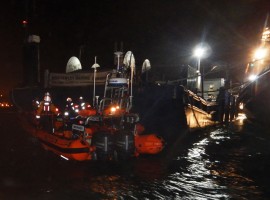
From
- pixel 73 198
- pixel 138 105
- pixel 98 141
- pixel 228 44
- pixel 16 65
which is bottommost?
pixel 73 198

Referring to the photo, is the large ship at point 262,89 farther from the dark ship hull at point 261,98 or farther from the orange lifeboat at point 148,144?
the orange lifeboat at point 148,144

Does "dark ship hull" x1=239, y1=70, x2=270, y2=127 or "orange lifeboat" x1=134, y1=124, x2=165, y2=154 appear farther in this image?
"dark ship hull" x1=239, y1=70, x2=270, y2=127

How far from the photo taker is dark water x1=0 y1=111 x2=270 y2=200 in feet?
19.0

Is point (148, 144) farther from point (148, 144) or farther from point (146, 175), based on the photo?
point (146, 175)

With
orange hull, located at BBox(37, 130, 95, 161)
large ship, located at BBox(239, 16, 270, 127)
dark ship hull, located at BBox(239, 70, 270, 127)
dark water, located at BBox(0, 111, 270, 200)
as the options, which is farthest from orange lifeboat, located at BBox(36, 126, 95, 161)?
dark ship hull, located at BBox(239, 70, 270, 127)

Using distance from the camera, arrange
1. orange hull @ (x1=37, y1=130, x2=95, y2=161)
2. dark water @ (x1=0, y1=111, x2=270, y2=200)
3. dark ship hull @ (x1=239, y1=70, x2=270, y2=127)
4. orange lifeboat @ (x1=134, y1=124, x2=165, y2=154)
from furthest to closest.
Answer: dark ship hull @ (x1=239, y1=70, x2=270, y2=127) < orange lifeboat @ (x1=134, y1=124, x2=165, y2=154) < orange hull @ (x1=37, y1=130, x2=95, y2=161) < dark water @ (x1=0, y1=111, x2=270, y2=200)

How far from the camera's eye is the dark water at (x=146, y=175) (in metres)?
5.79

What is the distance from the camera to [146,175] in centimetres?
710

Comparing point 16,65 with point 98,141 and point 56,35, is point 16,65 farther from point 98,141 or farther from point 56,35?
point 98,141

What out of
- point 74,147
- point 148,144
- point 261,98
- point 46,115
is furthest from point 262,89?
point 46,115

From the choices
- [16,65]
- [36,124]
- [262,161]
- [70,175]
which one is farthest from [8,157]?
[16,65]

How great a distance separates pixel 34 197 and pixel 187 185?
120 inches

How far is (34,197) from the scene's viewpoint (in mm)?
5480

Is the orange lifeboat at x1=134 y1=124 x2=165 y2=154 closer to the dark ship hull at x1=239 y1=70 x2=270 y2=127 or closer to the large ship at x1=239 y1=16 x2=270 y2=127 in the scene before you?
the large ship at x1=239 y1=16 x2=270 y2=127
